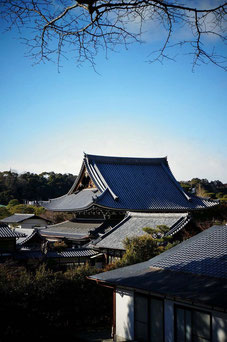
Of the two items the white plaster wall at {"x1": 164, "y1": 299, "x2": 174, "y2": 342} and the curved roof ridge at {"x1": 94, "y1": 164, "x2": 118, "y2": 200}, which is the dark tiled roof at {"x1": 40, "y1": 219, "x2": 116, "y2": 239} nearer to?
the curved roof ridge at {"x1": 94, "y1": 164, "x2": 118, "y2": 200}

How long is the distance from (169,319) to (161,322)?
1.45 ft

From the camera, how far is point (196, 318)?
1002cm

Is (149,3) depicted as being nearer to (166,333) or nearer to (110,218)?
(166,333)

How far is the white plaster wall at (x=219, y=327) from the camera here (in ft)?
30.3

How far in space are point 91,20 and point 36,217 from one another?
4594 centimetres

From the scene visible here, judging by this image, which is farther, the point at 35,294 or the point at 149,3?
the point at 35,294

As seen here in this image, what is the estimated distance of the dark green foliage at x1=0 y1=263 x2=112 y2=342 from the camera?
1325 centimetres

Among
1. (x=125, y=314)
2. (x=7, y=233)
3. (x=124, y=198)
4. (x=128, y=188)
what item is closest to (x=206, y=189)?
(x=128, y=188)

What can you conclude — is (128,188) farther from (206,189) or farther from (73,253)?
(206,189)

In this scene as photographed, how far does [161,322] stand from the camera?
1106 cm

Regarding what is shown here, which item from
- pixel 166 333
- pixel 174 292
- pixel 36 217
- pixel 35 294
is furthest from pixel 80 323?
pixel 36 217

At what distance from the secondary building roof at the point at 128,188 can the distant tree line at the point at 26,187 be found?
41082 mm

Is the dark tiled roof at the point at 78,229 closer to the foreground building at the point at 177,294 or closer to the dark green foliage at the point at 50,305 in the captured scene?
the dark green foliage at the point at 50,305

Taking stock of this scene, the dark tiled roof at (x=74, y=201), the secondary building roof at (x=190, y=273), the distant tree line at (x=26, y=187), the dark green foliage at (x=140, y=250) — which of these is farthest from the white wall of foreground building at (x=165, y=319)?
the distant tree line at (x=26, y=187)
